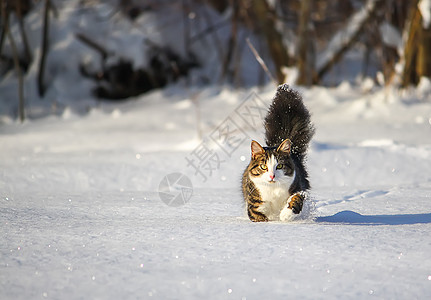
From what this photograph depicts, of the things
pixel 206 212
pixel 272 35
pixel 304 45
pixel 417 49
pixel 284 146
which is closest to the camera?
pixel 284 146

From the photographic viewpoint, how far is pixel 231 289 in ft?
5.27

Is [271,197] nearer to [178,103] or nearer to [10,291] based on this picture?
[10,291]

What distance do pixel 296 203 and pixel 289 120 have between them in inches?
24.9

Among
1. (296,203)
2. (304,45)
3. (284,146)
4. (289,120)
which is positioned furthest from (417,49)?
(296,203)

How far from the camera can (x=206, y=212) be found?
2910mm

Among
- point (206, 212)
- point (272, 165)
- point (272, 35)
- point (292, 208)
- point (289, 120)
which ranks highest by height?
point (272, 35)

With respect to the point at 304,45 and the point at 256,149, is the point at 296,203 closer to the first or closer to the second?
the point at 256,149

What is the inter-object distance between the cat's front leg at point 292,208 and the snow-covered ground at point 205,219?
12cm

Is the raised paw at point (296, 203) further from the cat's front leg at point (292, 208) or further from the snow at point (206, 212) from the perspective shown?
the snow at point (206, 212)

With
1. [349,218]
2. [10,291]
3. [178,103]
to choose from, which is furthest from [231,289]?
[178,103]

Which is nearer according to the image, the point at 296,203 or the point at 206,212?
the point at 296,203

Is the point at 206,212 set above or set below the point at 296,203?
below

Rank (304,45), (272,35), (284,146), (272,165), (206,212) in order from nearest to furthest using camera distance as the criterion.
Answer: (272,165) → (284,146) → (206,212) → (304,45) → (272,35)

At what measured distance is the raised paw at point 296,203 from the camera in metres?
2.49
